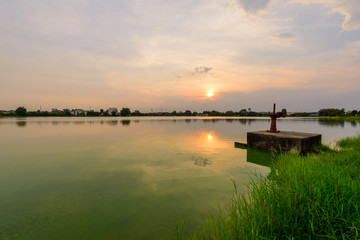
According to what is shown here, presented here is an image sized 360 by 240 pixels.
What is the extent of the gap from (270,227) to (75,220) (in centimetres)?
439

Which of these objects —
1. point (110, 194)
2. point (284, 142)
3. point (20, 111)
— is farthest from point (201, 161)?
point (20, 111)

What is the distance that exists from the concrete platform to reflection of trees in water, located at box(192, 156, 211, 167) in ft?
13.4

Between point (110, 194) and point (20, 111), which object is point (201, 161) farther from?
point (20, 111)

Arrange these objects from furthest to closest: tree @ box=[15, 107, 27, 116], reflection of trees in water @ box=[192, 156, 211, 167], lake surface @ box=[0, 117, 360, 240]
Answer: tree @ box=[15, 107, 27, 116]
reflection of trees in water @ box=[192, 156, 211, 167]
lake surface @ box=[0, 117, 360, 240]

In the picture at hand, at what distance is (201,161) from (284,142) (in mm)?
5367

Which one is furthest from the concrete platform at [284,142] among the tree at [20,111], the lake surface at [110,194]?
the tree at [20,111]

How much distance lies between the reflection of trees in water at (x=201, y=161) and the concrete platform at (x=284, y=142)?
410 centimetres

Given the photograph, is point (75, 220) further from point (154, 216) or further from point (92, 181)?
point (92, 181)

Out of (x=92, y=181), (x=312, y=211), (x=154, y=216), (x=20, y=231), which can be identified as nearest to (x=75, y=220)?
(x=20, y=231)

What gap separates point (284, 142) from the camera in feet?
33.4

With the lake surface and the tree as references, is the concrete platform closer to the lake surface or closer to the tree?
the lake surface

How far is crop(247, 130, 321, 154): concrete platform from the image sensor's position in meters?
9.49

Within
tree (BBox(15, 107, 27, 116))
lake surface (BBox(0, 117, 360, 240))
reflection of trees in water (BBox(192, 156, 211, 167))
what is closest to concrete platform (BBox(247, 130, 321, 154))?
lake surface (BBox(0, 117, 360, 240))

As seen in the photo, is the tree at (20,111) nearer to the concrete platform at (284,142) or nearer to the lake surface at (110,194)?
the lake surface at (110,194)
